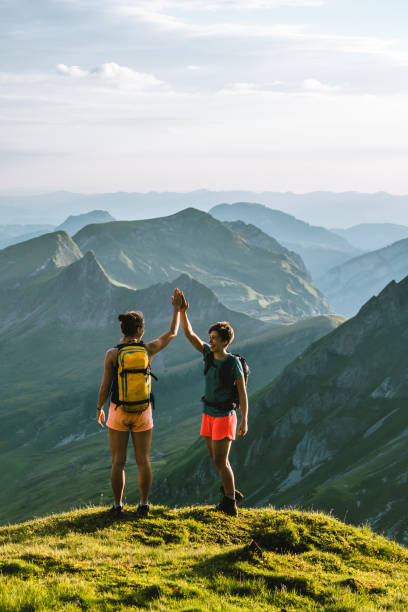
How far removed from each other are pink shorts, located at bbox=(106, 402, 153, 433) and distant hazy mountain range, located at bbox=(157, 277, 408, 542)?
7553cm

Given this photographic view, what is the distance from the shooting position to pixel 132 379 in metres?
14.0

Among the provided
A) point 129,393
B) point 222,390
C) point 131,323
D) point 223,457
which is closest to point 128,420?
point 129,393

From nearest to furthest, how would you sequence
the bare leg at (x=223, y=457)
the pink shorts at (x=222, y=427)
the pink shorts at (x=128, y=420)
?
the pink shorts at (x=128, y=420)
the pink shorts at (x=222, y=427)
the bare leg at (x=223, y=457)

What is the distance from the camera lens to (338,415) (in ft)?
416

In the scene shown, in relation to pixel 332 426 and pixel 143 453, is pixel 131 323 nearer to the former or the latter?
pixel 143 453

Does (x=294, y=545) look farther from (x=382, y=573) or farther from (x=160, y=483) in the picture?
(x=160, y=483)

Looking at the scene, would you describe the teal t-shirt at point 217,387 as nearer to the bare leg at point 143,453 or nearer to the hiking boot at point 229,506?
the bare leg at point 143,453

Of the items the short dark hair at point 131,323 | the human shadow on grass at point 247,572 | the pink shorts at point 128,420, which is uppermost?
the short dark hair at point 131,323

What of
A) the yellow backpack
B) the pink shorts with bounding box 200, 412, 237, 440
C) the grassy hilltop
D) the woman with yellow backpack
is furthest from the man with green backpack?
the grassy hilltop

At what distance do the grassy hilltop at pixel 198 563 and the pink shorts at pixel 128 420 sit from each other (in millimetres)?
2839

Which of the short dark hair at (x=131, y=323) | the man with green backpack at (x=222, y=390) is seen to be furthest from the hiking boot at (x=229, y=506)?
the short dark hair at (x=131, y=323)

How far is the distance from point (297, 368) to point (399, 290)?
34.4 meters

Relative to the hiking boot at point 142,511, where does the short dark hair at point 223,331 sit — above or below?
above

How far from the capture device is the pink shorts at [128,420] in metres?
14.3
